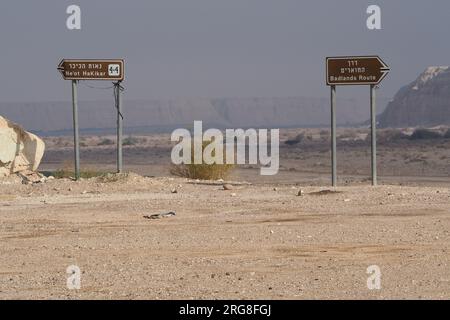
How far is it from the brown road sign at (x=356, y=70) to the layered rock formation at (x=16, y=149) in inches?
317

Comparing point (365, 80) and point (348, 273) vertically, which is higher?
point (365, 80)

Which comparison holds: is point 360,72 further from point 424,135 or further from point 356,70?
point 424,135

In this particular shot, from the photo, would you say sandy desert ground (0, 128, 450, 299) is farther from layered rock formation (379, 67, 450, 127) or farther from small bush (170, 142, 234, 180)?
layered rock formation (379, 67, 450, 127)

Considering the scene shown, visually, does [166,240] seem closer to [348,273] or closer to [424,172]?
[348,273]

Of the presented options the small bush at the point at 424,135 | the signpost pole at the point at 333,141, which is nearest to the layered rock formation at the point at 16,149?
the signpost pole at the point at 333,141

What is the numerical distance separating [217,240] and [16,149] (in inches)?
534

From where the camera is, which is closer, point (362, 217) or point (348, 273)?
point (348, 273)

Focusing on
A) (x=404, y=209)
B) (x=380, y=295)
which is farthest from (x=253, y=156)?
(x=380, y=295)

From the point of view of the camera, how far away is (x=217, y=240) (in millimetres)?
17094

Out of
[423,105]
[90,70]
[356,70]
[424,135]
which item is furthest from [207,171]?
[423,105]

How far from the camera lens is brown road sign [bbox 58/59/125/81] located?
95.3 ft

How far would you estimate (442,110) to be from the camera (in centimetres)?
13638

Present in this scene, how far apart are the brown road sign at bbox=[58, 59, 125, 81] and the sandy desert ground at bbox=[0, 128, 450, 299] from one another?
273 cm
